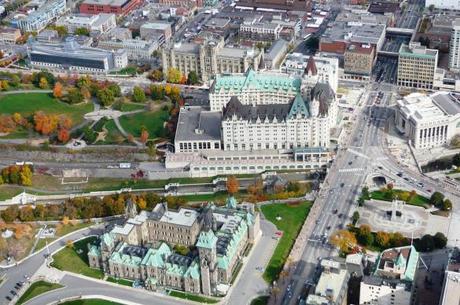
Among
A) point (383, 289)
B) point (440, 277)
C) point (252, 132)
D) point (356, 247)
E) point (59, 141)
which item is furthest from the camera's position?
point (59, 141)

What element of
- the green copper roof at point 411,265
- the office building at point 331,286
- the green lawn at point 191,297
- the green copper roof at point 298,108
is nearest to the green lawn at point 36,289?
the green lawn at point 191,297

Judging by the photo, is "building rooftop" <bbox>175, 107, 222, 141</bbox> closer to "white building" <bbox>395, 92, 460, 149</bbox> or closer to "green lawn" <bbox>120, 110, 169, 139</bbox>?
"green lawn" <bbox>120, 110, 169, 139</bbox>

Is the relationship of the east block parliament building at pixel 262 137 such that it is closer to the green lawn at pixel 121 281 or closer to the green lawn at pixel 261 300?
the green lawn at pixel 121 281

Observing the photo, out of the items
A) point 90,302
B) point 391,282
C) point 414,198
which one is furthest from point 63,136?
point 391,282

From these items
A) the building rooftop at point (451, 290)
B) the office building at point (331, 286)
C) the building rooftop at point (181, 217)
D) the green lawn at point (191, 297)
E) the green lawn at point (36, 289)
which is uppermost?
the building rooftop at point (451, 290)

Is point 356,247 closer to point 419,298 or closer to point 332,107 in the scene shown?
point 419,298

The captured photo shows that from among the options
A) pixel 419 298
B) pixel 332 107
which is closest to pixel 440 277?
pixel 419 298

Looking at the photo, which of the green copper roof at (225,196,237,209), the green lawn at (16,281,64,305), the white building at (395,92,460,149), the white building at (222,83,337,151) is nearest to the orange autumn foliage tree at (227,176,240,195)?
the green copper roof at (225,196,237,209)
